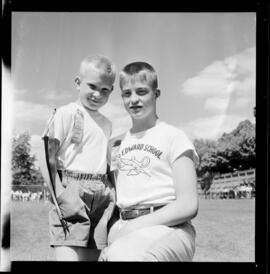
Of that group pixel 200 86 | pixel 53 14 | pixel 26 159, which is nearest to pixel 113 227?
pixel 26 159

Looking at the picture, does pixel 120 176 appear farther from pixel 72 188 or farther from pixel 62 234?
pixel 62 234

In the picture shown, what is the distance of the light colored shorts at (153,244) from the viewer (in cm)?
373

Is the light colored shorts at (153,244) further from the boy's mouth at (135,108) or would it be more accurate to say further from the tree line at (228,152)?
the boy's mouth at (135,108)

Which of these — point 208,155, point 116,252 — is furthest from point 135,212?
point 208,155

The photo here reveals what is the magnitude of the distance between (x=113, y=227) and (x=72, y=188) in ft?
1.33

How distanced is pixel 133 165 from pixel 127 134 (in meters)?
0.24

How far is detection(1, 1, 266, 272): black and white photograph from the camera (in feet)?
12.4

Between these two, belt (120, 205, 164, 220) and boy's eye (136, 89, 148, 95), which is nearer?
belt (120, 205, 164, 220)

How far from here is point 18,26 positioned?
12.8ft

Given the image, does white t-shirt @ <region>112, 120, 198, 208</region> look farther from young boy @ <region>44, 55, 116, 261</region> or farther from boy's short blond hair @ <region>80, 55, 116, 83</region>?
boy's short blond hair @ <region>80, 55, 116, 83</region>

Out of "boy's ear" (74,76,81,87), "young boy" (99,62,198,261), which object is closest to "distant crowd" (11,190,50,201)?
"young boy" (99,62,198,261)

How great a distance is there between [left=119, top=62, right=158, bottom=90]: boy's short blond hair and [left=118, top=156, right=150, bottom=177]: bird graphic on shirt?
54 cm
